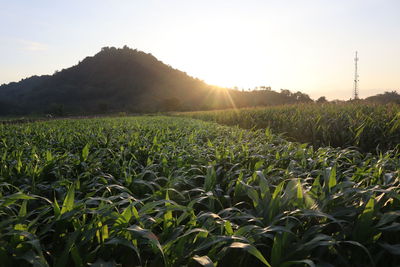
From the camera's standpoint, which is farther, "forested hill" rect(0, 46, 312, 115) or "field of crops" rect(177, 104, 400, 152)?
"forested hill" rect(0, 46, 312, 115)

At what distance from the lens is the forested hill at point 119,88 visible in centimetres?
7812

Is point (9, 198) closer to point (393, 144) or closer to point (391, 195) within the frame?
point (391, 195)

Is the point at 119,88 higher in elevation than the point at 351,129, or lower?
higher

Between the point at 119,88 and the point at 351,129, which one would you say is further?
the point at 119,88

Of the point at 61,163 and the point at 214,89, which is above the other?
the point at 214,89

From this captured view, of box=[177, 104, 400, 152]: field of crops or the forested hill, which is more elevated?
the forested hill

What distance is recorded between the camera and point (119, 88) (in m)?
88.8

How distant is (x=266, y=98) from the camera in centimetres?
7756

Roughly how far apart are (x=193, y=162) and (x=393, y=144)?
4099mm

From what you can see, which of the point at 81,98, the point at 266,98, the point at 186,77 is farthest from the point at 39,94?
the point at 266,98

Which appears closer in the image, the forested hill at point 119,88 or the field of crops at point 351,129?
the field of crops at point 351,129

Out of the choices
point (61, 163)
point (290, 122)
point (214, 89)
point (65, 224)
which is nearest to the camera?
point (65, 224)

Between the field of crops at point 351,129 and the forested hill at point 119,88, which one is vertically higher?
the forested hill at point 119,88

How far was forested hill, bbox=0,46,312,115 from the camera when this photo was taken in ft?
256
